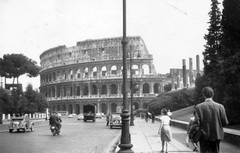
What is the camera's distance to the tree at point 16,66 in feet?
149

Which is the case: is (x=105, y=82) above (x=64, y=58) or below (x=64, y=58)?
below

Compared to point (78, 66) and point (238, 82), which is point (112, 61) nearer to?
point (78, 66)

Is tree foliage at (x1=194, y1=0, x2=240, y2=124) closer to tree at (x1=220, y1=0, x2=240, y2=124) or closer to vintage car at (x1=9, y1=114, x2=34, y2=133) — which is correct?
tree at (x1=220, y1=0, x2=240, y2=124)

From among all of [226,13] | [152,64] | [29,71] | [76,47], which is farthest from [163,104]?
[76,47]

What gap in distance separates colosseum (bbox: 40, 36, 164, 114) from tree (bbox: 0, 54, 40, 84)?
2633 centimetres

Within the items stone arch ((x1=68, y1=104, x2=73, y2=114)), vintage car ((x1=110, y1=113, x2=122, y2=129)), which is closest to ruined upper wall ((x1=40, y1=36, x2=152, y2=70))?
stone arch ((x1=68, y1=104, x2=73, y2=114))

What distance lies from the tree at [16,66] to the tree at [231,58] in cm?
3306

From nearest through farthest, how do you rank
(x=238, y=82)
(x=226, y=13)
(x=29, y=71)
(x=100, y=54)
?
(x=238, y=82), (x=226, y=13), (x=29, y=71), (x=100, y=54)

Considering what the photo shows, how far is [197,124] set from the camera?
497 cm

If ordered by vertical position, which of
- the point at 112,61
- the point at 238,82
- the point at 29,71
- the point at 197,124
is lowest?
the point at 197,124

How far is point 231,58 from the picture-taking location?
57.2 feet

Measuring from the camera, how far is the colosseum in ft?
242

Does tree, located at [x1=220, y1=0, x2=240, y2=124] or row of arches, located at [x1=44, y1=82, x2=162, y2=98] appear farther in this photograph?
row of arches, located at [x1=44, y1=82, x2=162, y2=98]

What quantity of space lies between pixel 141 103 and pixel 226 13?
179 ft
